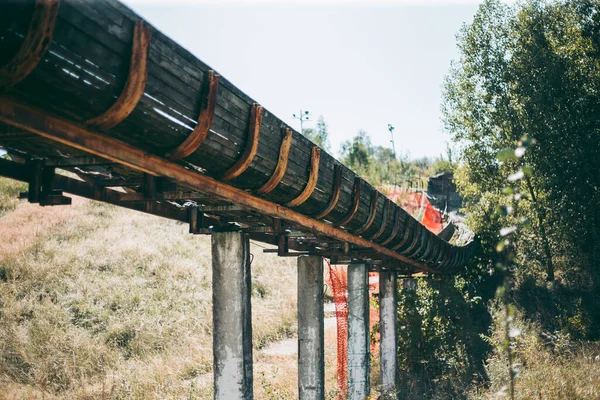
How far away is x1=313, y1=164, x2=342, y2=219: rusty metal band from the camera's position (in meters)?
6.80

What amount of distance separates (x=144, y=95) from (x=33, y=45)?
0.86 metres

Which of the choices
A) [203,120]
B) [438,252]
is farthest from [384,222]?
[438,252]

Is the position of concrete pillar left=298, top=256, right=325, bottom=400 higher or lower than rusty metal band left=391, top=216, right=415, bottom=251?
lower

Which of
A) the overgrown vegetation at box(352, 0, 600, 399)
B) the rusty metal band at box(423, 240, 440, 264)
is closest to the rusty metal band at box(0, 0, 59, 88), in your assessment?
the rusty metal band at box(423, 240, 440, 264)

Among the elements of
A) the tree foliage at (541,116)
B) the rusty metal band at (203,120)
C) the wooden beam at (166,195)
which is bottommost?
the wooden beam at (166,195)

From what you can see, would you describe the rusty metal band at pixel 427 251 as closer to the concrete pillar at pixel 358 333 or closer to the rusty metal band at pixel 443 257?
the rusty metal band at pixel 443 257

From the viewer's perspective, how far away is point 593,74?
19.2 meters

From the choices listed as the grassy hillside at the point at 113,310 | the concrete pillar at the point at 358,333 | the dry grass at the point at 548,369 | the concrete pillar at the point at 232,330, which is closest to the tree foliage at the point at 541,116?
the dry grass at the point at 548,369

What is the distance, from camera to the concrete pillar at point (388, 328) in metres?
14.3

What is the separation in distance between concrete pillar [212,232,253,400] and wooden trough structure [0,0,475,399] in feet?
0.05

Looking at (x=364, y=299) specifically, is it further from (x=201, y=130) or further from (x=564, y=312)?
(x=564, y=312)

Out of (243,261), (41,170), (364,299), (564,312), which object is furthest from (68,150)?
(564,312)

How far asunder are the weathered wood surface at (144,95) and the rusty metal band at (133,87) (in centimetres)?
4

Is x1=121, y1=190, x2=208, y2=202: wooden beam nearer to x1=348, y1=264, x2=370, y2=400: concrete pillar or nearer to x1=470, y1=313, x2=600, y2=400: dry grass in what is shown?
x1=470, y1=313, x2=600, y2=400: dry grass
